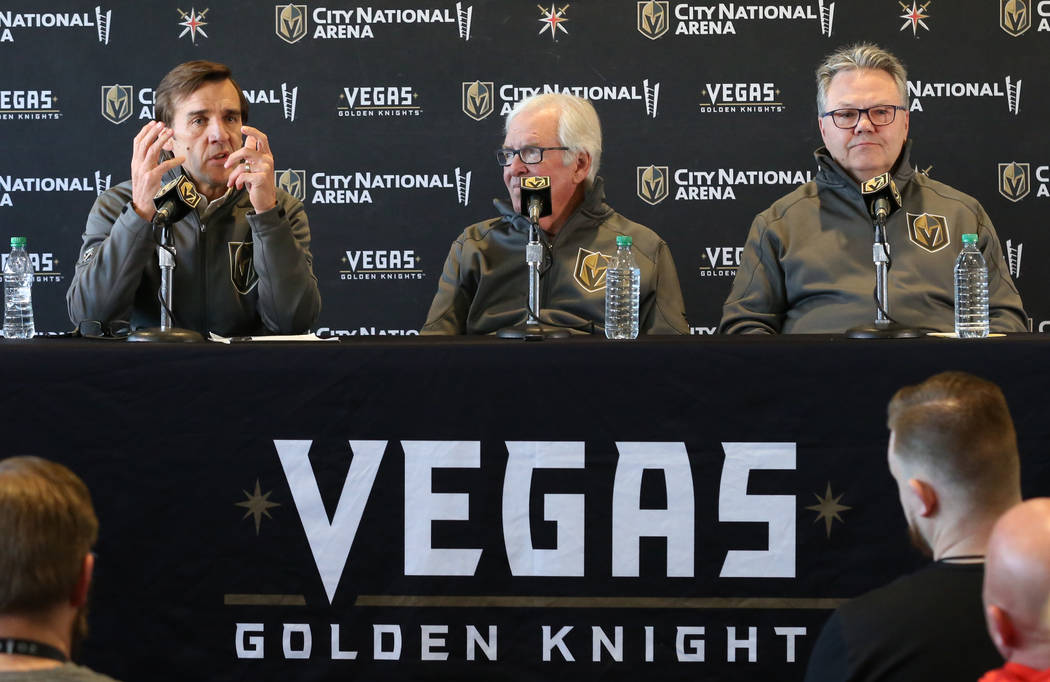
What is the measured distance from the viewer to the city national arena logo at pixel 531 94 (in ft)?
13.0

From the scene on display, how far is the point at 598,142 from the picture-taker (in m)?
3.26

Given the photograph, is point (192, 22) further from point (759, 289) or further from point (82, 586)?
point (82, 586)

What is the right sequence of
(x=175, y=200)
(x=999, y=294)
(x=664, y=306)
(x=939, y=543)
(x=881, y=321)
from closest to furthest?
1. (x=939, y=543)
2. (x=881, y=321)
3. (x=175, y=200)
4. (x=999, y=294)
5. (x=664, y=306)

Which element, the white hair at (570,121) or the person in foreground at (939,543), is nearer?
the person in foreground at (939,543)

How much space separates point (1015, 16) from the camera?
12.7 ft

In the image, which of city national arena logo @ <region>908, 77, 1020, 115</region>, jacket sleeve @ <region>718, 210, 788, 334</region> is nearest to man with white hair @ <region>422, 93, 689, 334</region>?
jacket sleeve @ <region>718, 210, 788, 334</region>

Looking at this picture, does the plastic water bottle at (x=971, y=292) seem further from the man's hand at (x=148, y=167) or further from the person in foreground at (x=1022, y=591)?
the man's hand at (x=148, y=167)

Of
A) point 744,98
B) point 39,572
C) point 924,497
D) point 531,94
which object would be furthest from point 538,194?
point 39,572

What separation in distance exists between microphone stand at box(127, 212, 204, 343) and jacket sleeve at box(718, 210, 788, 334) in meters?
1.34

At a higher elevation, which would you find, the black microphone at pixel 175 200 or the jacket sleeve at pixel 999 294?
the black microphone at pixel 175 200

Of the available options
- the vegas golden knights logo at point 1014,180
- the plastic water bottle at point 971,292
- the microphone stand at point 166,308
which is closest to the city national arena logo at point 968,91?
the vegas golden knights logo at point 1014,180

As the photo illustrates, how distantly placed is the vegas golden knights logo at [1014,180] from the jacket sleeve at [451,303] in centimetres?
186

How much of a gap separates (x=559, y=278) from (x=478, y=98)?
1115 mm

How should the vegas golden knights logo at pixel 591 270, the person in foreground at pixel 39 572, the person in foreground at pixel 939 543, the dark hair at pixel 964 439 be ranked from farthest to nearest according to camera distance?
the vegas golden knights logo at pixel 591 270 → the dark hair at pixel 964 439 → the person in foreground at pixel 939 543 → the person in foreground at pixel 39 572
